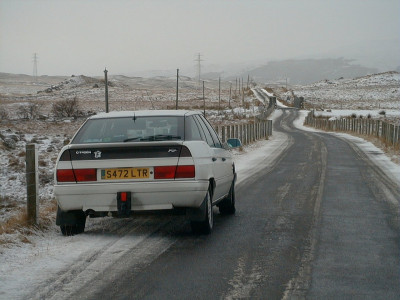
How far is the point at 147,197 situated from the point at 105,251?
788 mm

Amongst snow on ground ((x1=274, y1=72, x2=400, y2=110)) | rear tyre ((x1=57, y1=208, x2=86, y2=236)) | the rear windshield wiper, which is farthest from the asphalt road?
snow on ground ((x1=274, y1=72, x2=400, y2=110))

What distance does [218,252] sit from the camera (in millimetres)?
6789

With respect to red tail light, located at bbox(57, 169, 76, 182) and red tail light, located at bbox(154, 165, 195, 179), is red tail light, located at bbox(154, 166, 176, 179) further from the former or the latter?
red tail light, located at bbox(57, 169, 76, 182)

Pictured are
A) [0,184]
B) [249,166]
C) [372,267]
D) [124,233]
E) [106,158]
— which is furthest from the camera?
[249,166]

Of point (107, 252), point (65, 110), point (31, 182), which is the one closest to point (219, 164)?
point (107, 252)

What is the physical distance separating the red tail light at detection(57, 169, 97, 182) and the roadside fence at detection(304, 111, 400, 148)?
21.1 meters

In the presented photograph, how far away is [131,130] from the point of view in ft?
25.4

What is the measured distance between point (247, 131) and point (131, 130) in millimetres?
25960

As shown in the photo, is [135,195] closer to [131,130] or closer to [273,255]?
[131,130]

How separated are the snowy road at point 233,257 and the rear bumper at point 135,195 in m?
0.46

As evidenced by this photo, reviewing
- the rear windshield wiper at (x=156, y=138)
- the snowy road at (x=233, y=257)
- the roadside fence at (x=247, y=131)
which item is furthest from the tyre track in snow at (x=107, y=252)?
the roadside fence at (x=247, y=131)

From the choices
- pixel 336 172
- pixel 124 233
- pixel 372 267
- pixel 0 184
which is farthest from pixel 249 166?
pixel 372 267

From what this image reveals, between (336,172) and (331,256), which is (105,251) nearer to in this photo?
(331,256)

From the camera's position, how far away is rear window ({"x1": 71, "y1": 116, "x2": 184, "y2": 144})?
764cm
